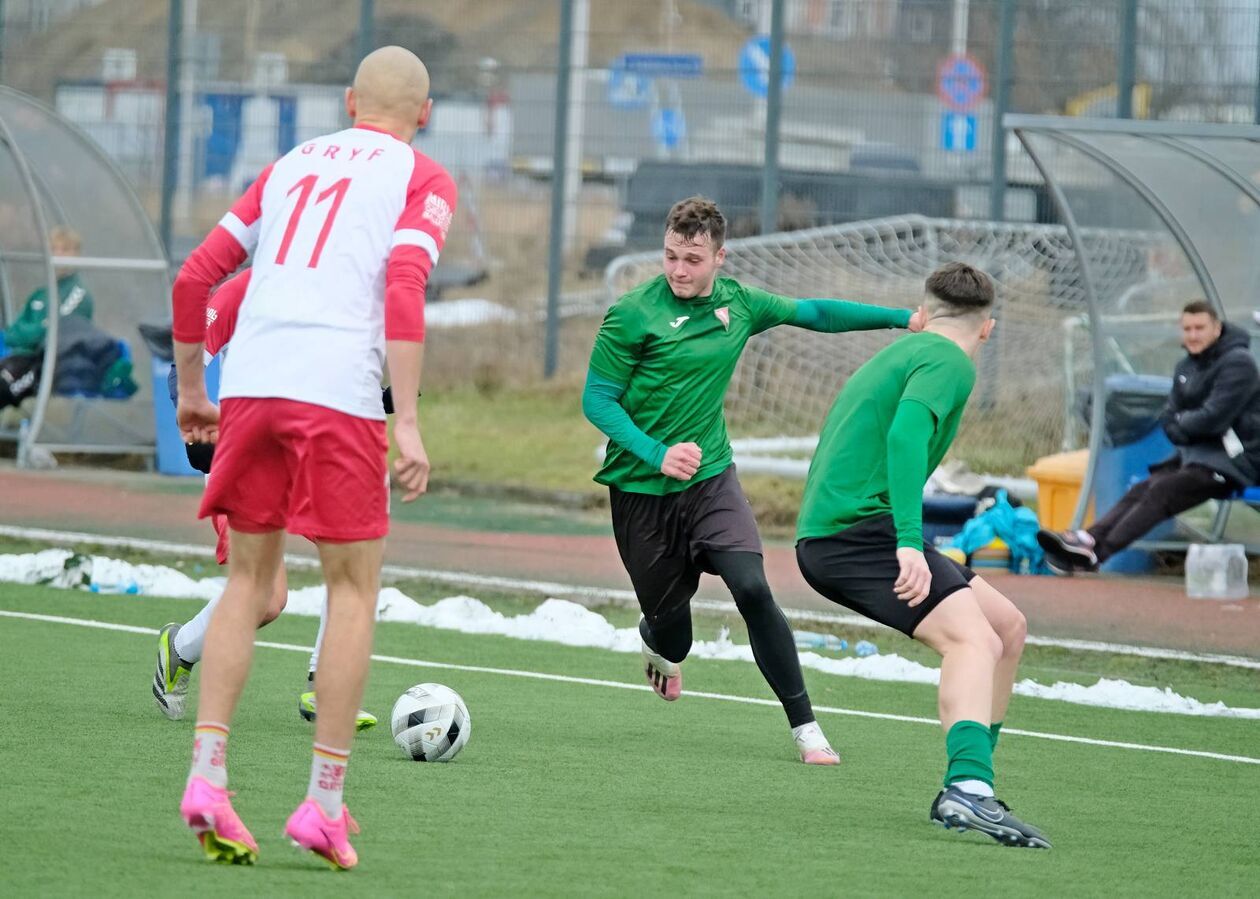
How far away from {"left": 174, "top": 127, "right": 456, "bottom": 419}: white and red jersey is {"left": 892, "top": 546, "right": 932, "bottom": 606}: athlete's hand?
5.28 feet

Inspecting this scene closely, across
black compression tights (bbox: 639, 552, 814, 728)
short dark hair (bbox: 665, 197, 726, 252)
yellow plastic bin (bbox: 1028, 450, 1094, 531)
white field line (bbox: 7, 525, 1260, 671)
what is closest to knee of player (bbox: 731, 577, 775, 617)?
black compression tights (bbox: 639, 552, 814, 728)

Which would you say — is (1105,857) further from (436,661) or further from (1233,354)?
(1233,354)

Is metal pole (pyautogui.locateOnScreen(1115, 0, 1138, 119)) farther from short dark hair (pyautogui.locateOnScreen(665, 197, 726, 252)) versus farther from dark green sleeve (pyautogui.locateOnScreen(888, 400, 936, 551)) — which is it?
dark green sleeve (pyautogui.locateOnScreen(888, 400, 936, 551))

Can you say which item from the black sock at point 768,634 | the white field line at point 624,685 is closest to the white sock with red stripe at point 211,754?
the black sock at point 768,634

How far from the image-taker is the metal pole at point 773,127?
19469mm

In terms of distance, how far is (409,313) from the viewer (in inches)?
186

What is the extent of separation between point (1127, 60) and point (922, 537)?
1355 centimetres

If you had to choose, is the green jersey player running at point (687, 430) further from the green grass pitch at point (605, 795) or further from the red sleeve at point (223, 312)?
the red sleeve at point (223, 312)

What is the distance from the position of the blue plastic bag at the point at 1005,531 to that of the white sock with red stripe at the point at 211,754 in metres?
8.67

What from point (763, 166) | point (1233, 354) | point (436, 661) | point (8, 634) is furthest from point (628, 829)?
point (763, 166)

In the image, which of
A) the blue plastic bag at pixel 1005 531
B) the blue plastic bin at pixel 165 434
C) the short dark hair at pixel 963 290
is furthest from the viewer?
the blue plastic bin at pixel 165 434

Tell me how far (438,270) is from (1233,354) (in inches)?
442

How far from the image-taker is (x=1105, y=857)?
18.2 feet

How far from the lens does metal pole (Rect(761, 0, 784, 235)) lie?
19469mm
